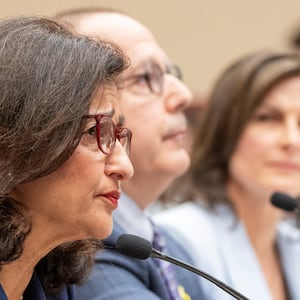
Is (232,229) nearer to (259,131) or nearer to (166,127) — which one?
(259,131)

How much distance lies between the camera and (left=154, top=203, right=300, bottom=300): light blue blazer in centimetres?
188

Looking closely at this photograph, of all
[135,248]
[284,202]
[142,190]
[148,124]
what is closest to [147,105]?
[148,124]

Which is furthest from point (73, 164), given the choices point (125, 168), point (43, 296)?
point (43, 296)

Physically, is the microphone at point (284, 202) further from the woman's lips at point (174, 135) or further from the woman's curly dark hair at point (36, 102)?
the woman's curly dark hair at point (36, 102)

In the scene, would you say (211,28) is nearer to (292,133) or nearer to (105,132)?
(292,133)

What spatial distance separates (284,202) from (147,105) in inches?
12.7

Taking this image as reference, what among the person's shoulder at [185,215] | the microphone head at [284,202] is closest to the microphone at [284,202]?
the microphone head at [284,202]

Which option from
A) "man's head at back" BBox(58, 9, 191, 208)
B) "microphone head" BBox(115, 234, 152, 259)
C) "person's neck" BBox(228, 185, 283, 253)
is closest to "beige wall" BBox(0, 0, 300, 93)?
"person's neck" BBox(228, 185, 283, 253)

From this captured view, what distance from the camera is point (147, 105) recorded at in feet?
5.20

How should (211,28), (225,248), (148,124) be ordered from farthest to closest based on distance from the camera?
(211,28)
(225,248)
(148,124)

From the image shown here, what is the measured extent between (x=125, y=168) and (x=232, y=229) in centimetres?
99

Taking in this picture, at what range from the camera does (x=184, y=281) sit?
1666 millimetres

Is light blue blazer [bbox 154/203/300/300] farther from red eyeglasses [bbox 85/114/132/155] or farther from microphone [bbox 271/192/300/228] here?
red eyeglasses [bbox 85/114/132/155]

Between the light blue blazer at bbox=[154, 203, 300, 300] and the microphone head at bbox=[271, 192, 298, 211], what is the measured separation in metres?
0.28
